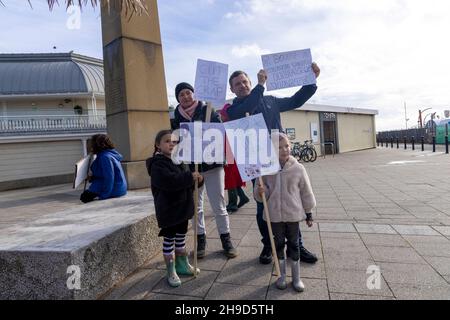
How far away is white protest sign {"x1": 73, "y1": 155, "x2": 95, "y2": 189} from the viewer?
13.9ft

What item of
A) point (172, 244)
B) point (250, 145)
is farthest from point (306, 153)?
point (172, 244)

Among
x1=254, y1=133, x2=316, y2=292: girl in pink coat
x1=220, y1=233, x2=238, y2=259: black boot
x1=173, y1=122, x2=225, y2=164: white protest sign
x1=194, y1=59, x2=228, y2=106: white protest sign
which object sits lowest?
x1=220, y1=233, x2=238, y2=259: black boot

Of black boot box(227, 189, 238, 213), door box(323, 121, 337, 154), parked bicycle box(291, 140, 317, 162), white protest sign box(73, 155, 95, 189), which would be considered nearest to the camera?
white protest sign box(73, 155, 95, 189)

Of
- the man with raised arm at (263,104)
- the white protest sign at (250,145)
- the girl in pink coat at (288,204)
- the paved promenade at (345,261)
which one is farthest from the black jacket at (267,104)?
the paved promenade at (345,261)

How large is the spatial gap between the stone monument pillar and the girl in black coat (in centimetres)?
499

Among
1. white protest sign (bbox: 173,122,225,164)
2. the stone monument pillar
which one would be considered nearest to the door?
the stone monument pillar

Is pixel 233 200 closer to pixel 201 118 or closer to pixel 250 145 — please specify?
pixel 201 118

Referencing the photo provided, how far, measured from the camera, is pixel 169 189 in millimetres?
2600

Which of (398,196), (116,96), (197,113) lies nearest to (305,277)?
(197,113)

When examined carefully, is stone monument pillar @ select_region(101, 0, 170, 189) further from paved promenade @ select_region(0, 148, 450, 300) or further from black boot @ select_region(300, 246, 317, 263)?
black boot @ select_region(300, 246, 317, 263)

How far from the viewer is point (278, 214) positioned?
2578 millimetres

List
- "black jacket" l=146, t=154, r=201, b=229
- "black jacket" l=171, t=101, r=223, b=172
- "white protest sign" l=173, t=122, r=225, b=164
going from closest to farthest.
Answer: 1. "black jacket" l=146, t=154, r=201, b=229
2. "white protest sign" l=173, t=122, r=225, b=164
3. "black jacket" l=171, t=101, r=223, b=172

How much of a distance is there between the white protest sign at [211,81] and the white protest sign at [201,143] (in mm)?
312

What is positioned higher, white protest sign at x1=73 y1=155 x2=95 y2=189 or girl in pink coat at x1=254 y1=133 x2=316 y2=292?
white protest sign at x1=73 y1=155 x2=95 y2=189
